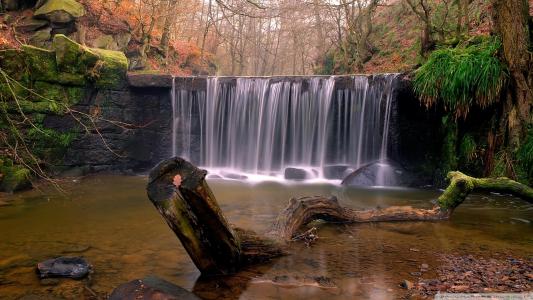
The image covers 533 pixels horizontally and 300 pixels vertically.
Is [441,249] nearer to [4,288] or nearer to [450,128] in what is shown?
[4,288]

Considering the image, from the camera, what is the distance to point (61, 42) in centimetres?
1090

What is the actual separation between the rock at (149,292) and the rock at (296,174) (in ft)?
26.0

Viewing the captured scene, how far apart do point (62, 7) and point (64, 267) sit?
36.5 feet

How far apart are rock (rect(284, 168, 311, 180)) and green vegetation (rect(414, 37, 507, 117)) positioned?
353cm

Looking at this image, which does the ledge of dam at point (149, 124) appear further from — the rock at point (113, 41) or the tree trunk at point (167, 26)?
the tree trunk at point (167, 26)

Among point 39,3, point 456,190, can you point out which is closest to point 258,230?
point 456,190

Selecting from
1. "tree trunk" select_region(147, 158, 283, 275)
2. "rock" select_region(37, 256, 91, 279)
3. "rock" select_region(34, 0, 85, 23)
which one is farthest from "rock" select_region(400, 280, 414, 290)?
"rock" select_region(34, 0, 85, 23)

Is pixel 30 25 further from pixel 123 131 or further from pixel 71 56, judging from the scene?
pixel 123 131

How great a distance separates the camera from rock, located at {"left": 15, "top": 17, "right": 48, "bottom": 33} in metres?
12.4

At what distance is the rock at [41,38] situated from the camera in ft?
41.1

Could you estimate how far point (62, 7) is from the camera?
1309 cm

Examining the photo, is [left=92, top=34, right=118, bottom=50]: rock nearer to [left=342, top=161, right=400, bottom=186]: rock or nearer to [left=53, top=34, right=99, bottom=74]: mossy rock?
[left=53, top=34, right=99, bottom=74]: mossy rock

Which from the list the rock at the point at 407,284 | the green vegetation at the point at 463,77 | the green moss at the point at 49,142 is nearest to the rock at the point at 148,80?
the green moss at the point at 49,142

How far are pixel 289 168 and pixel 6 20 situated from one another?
29.4ft
